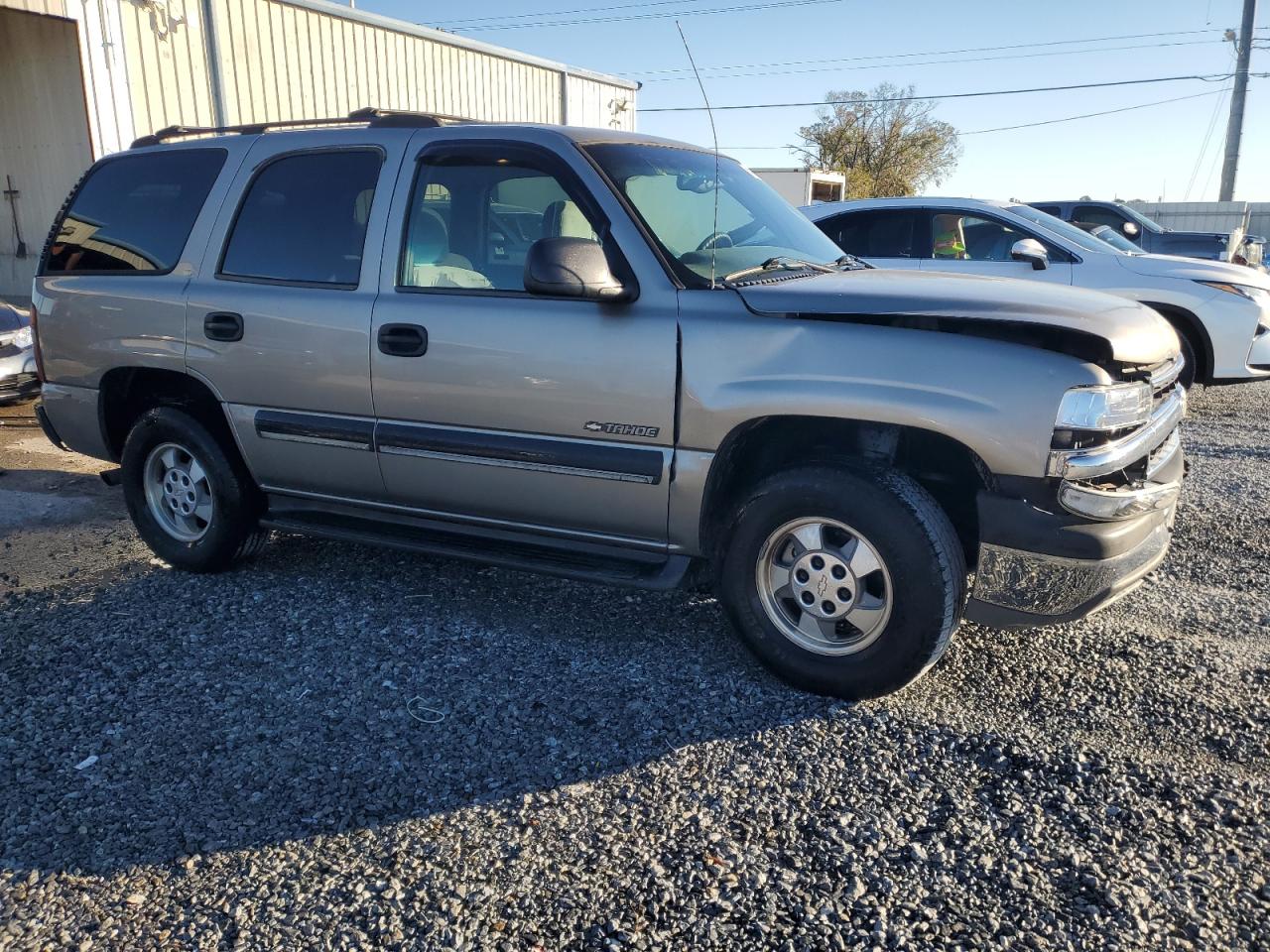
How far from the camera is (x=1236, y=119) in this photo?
Answer: 27.5m

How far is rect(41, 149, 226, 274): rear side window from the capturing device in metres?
4.62

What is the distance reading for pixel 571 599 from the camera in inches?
173

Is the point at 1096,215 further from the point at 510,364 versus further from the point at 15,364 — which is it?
the point at 15,364

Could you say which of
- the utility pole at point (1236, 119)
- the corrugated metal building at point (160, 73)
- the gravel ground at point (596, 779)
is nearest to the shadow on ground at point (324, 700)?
the gravel ground at point (596, 779)

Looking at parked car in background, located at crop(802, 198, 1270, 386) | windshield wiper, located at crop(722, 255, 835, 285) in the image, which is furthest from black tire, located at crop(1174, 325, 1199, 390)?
windshield wiper, located at crop(722, 255, 835, 285)

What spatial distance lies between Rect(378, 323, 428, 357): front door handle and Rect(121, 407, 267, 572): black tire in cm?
120

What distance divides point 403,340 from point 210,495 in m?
1.49

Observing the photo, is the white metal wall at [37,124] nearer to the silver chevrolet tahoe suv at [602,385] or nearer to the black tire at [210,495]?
the silver chevrolet tahoe suv at [602,385]

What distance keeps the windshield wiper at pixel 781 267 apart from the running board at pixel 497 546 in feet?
3.49

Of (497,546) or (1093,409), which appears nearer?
(1093,409)

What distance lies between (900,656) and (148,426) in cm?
368

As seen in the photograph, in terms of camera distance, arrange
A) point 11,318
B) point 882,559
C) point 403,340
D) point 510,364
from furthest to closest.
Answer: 1. point 11,318
2. point 403,340
3. point 510,364
4. point 882,559

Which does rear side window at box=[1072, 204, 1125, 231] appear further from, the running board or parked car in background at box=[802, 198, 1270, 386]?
the running board

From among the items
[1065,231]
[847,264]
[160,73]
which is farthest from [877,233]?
[160,73]
